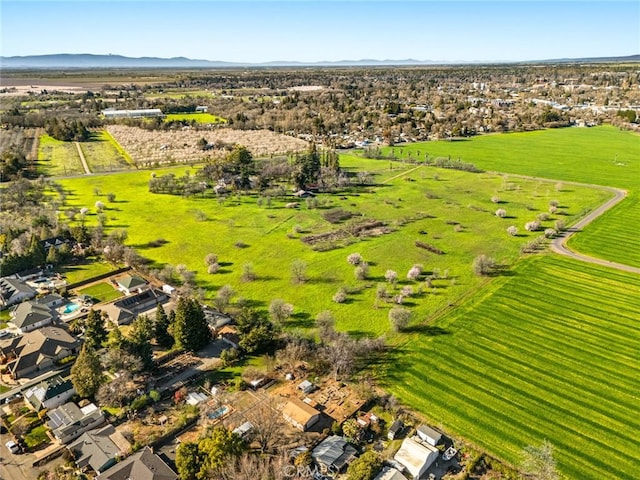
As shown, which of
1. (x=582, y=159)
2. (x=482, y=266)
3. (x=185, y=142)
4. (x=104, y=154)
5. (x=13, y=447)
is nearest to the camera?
(x=13, y=447)

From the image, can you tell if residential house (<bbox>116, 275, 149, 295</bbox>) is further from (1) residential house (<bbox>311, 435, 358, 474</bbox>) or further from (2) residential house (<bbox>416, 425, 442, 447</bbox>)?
(2) residential house (<bbox>416, 425, 442, 447</bbox>)

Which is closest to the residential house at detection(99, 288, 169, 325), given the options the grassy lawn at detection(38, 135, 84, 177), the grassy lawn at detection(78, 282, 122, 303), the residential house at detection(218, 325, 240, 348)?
the grassy lawn at detection(78, 282, 122, 303)

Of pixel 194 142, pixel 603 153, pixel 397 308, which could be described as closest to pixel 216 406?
pixel 397 308

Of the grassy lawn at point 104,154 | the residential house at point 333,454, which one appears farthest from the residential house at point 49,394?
the grassy lawn at point 104,154

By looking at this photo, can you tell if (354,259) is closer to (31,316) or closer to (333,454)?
(333,454)

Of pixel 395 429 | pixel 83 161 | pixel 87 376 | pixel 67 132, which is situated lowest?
pixel 395 429

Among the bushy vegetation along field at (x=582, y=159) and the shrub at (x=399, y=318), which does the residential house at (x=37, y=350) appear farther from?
the bushy vegetation along field at (x=582, y=159)

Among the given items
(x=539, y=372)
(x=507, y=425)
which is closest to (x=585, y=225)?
(x=539, y=372)
